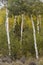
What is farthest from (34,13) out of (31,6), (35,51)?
(35,51)

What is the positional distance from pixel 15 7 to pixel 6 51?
409cm

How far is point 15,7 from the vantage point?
26094mm

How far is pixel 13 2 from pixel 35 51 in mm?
4891

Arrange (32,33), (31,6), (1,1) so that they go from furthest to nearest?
(1,1), (32,33), (31,6)

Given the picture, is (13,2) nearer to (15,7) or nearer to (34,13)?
(15,7)

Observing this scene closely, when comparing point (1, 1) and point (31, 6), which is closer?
point (31, 6)

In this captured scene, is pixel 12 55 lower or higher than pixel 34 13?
lower

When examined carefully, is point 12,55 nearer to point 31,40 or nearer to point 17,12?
point 31,40

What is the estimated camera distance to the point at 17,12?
87.2 feet

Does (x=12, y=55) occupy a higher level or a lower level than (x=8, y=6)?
lower

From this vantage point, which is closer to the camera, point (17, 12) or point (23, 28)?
point (17, 12)

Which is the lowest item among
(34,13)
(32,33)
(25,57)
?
(25,57)

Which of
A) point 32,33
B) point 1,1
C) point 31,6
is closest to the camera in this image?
point 31,6

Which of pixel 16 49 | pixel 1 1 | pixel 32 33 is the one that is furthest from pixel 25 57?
pixel 1 1
